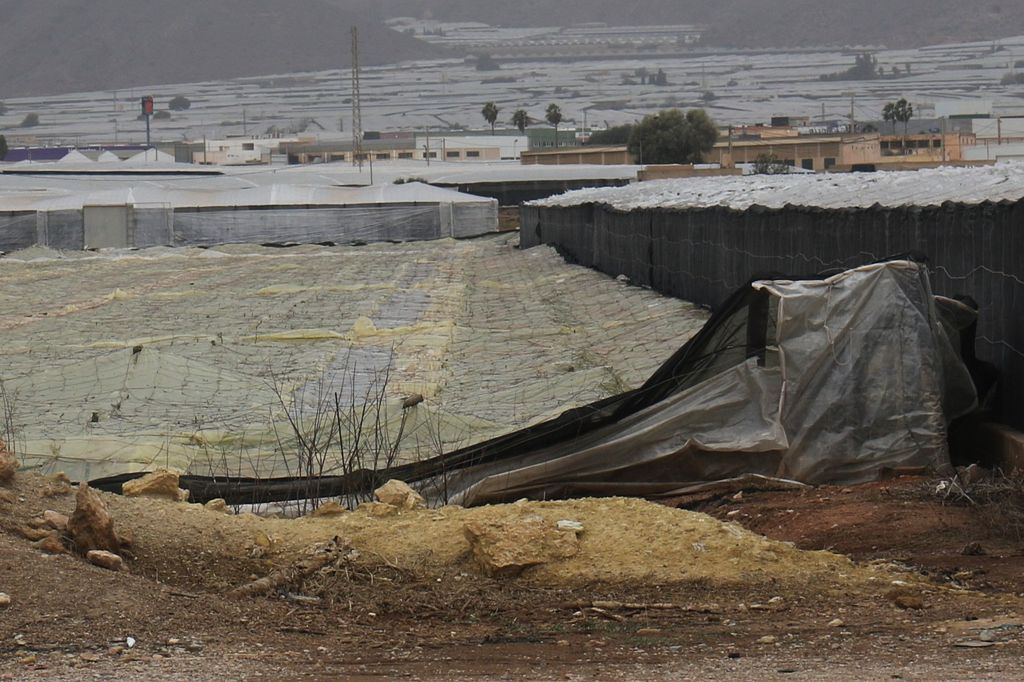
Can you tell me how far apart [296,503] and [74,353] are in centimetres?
730

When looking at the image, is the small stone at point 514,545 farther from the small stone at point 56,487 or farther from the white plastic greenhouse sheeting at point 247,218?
the white plastic greenhouse sheeting at point 247,218

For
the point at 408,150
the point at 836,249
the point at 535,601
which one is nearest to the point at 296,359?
the point at 836,249

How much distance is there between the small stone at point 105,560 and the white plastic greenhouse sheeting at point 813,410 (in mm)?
2771

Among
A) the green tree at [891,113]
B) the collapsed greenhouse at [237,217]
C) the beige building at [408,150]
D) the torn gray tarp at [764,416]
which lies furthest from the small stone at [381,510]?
the green tree at [891,113]

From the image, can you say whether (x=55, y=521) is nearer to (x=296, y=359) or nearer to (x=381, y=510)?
(x=381, y=510)

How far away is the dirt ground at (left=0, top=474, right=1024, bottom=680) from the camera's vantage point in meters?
5.39

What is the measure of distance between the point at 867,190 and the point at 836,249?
1306 millimetres

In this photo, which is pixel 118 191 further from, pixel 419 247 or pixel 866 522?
pixel 866 522

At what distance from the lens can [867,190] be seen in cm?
1384

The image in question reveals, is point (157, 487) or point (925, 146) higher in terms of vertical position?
point (925, 146)

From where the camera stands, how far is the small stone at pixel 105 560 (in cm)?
635

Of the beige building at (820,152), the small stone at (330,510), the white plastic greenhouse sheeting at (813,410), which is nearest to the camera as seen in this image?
the small stone at (330,510)

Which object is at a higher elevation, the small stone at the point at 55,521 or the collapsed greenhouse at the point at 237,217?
the small stone at the point at 55,521

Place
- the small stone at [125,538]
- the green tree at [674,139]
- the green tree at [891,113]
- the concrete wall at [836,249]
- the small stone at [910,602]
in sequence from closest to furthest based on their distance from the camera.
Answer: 1. the small stone at [910,602]
2. the small stone at [125,538]
3. the concrete wall at [836,249]
4. the green tree at [674,139]
5. the green tree at [891,113]
